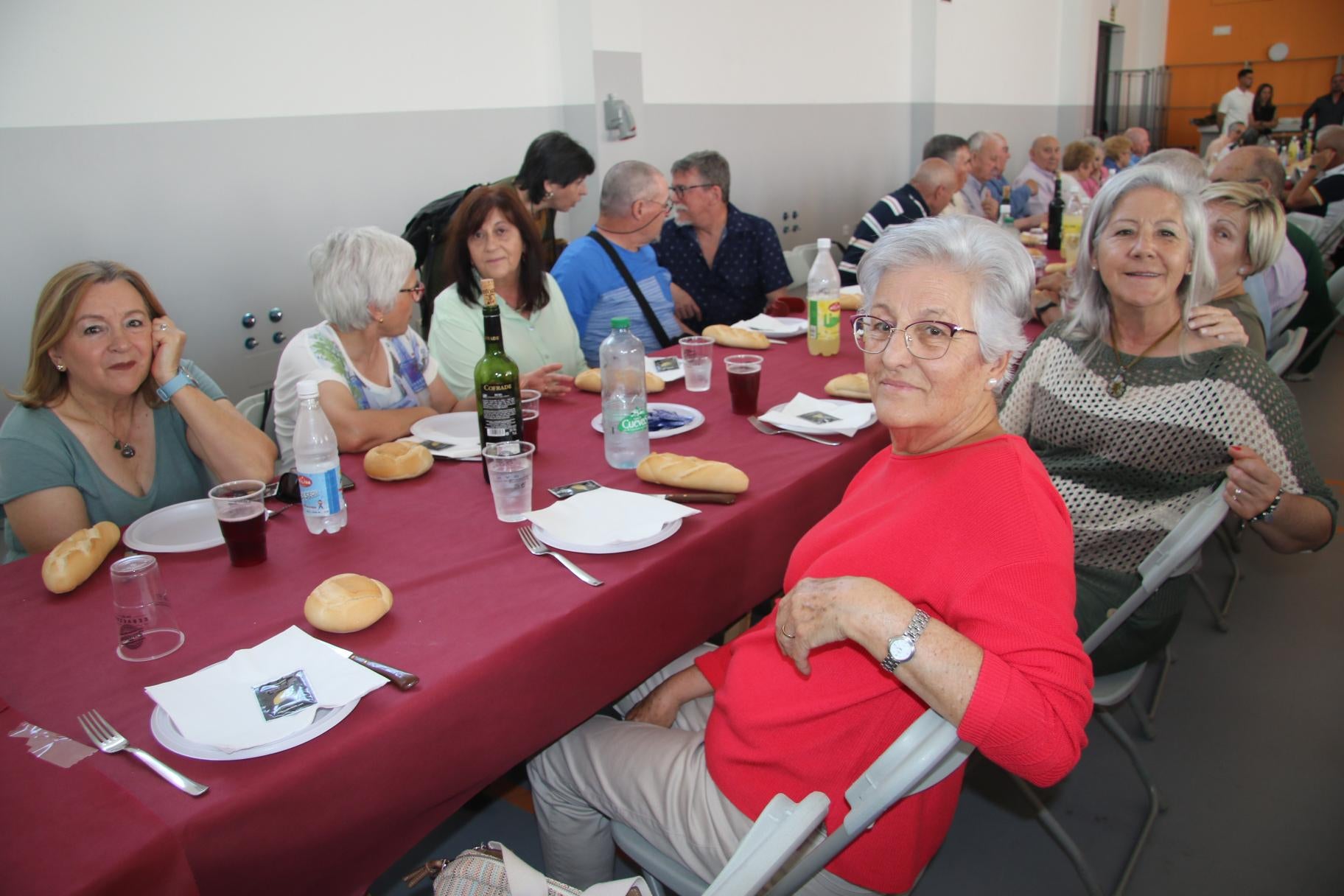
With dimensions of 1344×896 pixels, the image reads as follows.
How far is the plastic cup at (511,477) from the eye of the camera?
62.0 inches

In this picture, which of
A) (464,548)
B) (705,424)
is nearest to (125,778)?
(464,548)

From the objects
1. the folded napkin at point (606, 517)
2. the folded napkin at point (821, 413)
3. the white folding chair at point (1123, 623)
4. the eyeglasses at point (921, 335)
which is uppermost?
the eyeglasses at point (921, 335)

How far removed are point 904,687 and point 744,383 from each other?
1178mm

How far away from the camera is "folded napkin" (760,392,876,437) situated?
208 cm

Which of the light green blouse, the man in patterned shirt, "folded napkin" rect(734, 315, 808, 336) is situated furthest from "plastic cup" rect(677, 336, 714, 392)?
the man in patterned shirt

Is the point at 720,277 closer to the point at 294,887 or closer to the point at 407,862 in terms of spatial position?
the point at 407,862

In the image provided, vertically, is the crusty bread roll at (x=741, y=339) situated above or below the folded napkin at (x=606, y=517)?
above

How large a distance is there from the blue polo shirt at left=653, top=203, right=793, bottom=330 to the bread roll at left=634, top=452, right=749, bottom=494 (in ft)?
8.52

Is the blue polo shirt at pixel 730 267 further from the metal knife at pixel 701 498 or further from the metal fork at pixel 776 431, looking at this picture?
the metal knife at pixel 701 498

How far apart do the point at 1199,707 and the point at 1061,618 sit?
1.79m

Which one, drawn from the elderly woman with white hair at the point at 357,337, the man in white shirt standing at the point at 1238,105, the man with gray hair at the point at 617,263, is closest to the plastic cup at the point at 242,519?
the elderly woman with white hair at the point at 357,337

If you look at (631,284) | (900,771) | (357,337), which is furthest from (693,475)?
(631,284)

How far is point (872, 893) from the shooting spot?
4.02 ft

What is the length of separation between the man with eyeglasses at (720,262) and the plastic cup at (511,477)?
2734 millimetres
